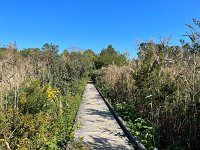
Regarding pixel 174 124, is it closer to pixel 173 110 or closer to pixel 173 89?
pixel 173 110

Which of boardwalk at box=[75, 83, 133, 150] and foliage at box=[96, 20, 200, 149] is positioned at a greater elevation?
foliage at box=[96, 20, 200, 149]

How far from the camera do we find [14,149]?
4441 mm

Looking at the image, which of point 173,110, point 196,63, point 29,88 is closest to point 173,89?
point 173,110

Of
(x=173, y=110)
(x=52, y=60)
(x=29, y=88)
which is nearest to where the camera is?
(x=173, y=110)

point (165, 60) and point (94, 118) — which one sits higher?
point (165, 60)

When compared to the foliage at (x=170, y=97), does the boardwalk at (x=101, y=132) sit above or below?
below

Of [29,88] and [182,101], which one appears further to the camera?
[29,88]

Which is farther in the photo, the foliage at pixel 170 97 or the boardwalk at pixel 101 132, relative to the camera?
the boardwalk at pixel 101 132

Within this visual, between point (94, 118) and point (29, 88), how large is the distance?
3.35 m

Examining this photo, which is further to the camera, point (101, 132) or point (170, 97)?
point (101, 132)

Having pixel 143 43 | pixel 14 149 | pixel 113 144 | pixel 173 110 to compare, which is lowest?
pixel 113 144

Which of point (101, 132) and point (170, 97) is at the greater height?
point (170, 97)

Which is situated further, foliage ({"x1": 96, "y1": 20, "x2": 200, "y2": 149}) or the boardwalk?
the boardwalk

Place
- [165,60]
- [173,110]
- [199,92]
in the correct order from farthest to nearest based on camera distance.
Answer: [165,60], [173,110], [199,92]
